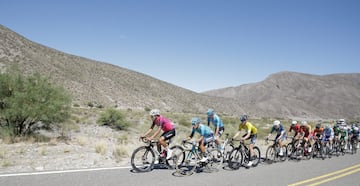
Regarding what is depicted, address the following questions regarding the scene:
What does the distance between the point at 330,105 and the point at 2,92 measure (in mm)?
117806

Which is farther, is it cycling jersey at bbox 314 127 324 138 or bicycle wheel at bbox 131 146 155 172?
cycling jersey at bbox 314 127 324 138

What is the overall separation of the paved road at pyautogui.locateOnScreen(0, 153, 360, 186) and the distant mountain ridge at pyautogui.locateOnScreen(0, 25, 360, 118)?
18.3 meters

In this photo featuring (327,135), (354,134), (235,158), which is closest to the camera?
(235,158)

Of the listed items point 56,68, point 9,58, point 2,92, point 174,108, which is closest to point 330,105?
point 174,108

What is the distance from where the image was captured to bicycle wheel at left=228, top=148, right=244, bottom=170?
9570 millimetres

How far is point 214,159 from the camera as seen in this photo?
365 inches

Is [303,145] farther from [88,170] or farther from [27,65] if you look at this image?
[27,65]

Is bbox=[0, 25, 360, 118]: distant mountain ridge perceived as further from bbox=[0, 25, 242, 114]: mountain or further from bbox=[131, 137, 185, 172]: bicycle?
bbox=[131, 137, 185, 172]: bicycle

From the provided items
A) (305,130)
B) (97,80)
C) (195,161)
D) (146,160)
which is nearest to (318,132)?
(305,130)

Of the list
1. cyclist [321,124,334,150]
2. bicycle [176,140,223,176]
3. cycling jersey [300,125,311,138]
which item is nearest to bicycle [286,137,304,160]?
cycling jersey [300,125,311,138]

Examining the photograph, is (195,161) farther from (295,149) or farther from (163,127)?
(295,149)

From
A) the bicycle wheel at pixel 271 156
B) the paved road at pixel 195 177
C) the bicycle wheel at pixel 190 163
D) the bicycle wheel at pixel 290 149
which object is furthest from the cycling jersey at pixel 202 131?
the bicycle wheel at pixel 290 149

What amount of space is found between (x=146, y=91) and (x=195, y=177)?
187 ft

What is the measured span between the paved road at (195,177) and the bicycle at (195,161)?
31 centimetres
